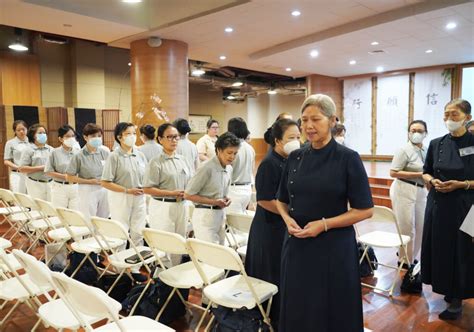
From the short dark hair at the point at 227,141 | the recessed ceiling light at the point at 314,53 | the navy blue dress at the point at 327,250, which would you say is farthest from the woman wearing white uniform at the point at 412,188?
the recessed ceiling light at the point at 314,53

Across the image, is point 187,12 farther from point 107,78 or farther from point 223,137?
point 107,78

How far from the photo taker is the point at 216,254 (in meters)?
2.27

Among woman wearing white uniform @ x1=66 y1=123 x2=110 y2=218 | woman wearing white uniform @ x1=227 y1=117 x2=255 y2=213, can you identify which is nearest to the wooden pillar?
woman wearing white uniform @ x1=66 y1=123 x2=110 y2=218

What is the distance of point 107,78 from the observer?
36.9ft

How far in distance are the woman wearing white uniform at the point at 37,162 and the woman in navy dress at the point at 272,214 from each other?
3.98 metres

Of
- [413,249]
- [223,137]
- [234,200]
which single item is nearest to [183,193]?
[223,137]

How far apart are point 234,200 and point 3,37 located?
28.0 ft

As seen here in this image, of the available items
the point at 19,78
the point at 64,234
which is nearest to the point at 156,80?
the point at 64,234

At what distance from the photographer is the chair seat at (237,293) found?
2240mm

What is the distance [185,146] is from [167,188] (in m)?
1.69

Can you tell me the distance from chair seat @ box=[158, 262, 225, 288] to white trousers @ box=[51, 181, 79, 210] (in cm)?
253

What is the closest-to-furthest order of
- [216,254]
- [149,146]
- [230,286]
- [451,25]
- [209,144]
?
[216,254], [230,286], [149,146], [209,144], [451,25]

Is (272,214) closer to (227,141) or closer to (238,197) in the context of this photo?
(227,141)

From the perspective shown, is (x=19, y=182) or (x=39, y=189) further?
(x=19, y=182)
